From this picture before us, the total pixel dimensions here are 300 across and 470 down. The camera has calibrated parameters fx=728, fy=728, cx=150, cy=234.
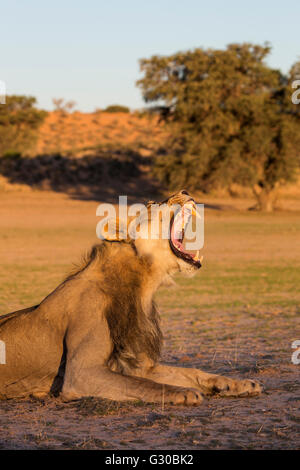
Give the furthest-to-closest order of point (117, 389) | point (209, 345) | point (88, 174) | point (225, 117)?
point (88, 174), point (225, 117), point (209, 345), point (117, 389)

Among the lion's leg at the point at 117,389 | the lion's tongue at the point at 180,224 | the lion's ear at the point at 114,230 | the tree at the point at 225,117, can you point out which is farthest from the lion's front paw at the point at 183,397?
the tree at the point at 225,117

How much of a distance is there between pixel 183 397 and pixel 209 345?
329 centimetres

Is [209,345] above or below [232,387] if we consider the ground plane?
below

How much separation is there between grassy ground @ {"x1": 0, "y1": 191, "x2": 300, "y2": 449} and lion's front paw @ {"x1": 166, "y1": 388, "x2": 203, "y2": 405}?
0.07m

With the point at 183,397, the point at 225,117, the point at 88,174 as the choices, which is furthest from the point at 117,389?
the point at 88,174

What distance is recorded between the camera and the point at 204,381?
5676 mm

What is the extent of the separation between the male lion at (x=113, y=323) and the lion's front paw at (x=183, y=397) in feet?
0.85

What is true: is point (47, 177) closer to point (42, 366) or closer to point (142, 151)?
point (142, 151)

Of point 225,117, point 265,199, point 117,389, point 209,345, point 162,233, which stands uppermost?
point 225,117

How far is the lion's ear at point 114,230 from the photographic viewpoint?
554 cm

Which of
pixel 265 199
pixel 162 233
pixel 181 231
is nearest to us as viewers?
pixel 162 233

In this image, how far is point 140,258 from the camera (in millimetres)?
5562

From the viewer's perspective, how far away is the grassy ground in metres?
4.47

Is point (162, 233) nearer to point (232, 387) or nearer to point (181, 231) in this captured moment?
point (181, 231)
